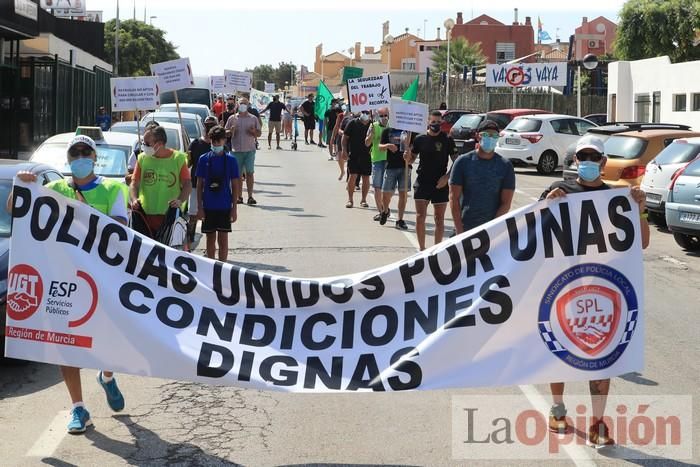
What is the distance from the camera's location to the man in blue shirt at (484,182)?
941 cm

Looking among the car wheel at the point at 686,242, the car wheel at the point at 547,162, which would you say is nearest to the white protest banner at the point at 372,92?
the car wheel at the point at 686,242

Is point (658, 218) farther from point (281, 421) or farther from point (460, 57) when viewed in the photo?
point (460, 57)

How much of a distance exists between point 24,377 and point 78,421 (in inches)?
74.7

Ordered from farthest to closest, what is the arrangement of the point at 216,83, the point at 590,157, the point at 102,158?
the point at 216,83
the point at 102,158
the point at 590,157

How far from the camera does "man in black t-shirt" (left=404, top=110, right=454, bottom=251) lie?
13406mm

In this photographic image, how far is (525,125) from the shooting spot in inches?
1185

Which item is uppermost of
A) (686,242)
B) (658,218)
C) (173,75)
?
(173,75)

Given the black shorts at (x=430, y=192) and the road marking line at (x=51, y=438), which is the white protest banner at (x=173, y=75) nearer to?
the black shorts at (x=430, y=192)

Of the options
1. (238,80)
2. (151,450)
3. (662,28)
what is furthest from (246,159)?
(662,28)

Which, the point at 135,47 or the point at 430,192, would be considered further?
the point at 135,47

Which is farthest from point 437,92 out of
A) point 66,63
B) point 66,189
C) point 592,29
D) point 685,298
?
point 66,189

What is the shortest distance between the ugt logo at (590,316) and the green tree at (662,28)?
42623mm

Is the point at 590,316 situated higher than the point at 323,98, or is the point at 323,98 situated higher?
the point at 323,98

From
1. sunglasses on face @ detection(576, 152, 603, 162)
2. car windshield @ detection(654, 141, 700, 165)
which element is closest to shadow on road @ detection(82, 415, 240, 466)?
sunglasses on face @ detection(576, 152, 603, 162)
